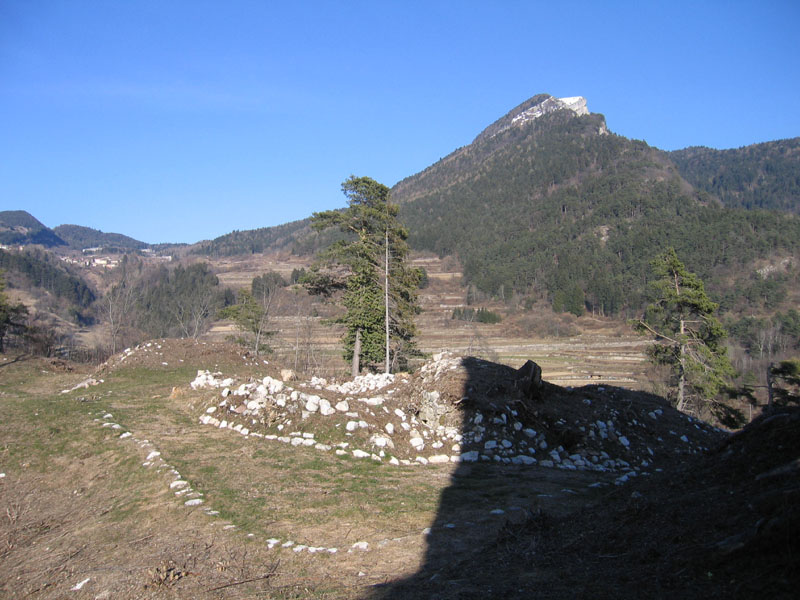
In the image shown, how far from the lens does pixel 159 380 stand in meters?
18.2

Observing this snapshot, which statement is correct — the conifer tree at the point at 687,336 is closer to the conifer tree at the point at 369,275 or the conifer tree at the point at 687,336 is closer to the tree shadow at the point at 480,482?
the conifer tree at the point at 369,275

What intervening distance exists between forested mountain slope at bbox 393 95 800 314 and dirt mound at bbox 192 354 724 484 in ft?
301

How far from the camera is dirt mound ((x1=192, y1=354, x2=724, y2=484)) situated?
10352mm

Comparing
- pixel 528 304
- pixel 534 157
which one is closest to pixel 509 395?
pixel 528 304

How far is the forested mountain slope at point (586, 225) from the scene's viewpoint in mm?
106062

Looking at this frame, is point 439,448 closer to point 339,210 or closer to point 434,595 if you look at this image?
point 434,595

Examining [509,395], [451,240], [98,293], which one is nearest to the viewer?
[509,395]

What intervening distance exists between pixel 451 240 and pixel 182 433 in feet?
455

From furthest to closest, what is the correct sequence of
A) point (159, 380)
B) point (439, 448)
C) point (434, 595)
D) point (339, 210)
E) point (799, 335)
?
1. point (799, 335)
2. point (339, 210)
3. point (159, 380)
4. point (439, 448)
5. point (434, 595)

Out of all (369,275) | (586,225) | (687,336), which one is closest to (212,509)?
(369,275)

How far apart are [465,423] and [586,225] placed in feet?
472

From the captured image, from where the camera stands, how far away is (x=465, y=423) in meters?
11.1

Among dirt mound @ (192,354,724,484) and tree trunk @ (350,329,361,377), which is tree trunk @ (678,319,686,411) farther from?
tree trunk @ (350,329,361,377)

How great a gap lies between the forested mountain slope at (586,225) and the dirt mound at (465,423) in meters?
91.7
